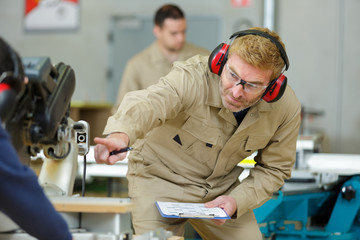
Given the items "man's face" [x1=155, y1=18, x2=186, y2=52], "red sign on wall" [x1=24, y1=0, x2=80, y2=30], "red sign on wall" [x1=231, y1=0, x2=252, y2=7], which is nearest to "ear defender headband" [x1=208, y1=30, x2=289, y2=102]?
"man's face" [x1=155, y1=18, x2=186, y2=52]

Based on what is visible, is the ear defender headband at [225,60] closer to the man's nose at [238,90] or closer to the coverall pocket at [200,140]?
the man's nose at [238,90]

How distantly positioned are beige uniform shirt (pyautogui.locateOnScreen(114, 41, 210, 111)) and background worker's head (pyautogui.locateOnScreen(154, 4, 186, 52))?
11 cm

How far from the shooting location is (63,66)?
1.40m

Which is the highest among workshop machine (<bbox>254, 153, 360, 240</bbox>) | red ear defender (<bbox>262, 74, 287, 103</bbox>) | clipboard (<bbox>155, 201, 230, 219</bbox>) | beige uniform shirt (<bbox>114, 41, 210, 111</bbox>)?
red ear defender (<bbox>262, 74, 287, 103</bbox>)

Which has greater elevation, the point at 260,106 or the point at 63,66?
the point at 63,66

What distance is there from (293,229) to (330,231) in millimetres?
256

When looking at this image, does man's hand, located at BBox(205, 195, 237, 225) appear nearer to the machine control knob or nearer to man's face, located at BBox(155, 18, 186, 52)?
the machine control knob

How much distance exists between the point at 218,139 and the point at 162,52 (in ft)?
7.32

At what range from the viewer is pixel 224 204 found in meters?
1.89

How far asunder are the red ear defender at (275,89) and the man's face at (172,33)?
7.23 ft

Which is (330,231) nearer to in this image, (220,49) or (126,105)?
(220,49)


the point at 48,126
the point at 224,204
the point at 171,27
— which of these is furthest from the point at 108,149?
the point at 171,27

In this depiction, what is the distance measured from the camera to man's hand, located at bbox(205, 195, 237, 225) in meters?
1.87

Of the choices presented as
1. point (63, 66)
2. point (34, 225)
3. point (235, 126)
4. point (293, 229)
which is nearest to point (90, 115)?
point (293, 229)
